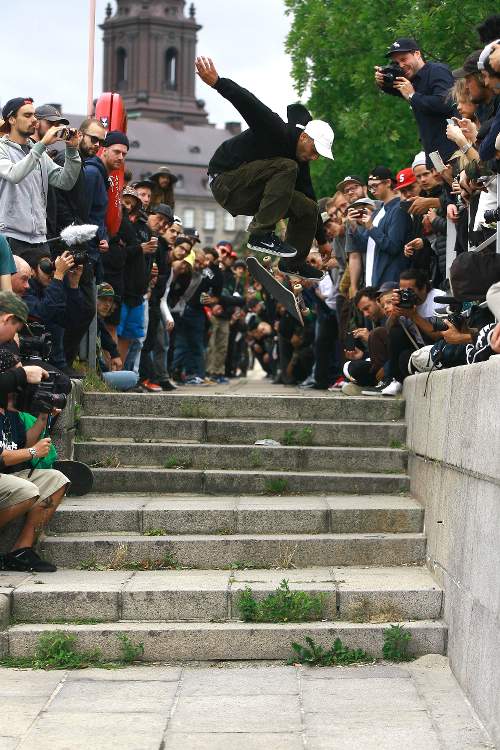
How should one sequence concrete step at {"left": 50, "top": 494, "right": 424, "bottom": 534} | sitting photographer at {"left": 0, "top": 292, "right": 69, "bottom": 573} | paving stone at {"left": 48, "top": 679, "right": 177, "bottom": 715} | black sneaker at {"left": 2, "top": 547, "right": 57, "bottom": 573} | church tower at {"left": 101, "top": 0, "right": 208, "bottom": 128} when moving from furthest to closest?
church tower at {"left": 101, "top": 0, "right": 208, "bottom": 128} → concrete step at {"left": 50, "top": 494, "right": 424, "bottom": 534} → black sneaker at {"left": 2, "top": 547, "right": 57, "bottom": 573} → sitting photographer at {"left": 0, "top": 292, "right": 69, "bottom": 573} → paving stone at {"left": 48, "top": 679, "right": 177, "bottom": 715}

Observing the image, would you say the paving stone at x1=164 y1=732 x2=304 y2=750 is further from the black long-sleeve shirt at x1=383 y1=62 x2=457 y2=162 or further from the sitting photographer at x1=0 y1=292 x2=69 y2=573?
the black long-sleeve shirt at x1=383 y1=62 x2=457 y2=162

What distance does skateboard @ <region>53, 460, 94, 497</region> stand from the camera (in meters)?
9.53

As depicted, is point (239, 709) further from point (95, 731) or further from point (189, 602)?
point (189, 602)

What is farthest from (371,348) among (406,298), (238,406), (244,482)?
(244,482)

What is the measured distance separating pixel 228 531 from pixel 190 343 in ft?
26.8

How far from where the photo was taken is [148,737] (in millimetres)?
5973

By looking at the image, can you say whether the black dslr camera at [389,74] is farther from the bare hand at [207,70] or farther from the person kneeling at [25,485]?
the person kneeling at [25,485]

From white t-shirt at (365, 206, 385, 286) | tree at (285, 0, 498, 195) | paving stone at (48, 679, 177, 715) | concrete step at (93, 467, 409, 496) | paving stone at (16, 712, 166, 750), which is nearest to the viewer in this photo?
paving stone at (16, 712, 166, 750)

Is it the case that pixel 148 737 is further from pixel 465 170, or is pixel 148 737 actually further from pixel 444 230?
pixel 444 230

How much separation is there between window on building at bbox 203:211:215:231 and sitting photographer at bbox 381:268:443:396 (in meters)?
135

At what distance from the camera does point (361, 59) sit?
1258 inches

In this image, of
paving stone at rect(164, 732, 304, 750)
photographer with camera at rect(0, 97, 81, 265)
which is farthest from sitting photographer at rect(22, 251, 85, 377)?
paving stone at rect(164, 732, 304, 750)

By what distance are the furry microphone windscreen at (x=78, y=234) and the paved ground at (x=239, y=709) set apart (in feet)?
12.4

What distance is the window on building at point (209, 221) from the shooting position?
145 metres
